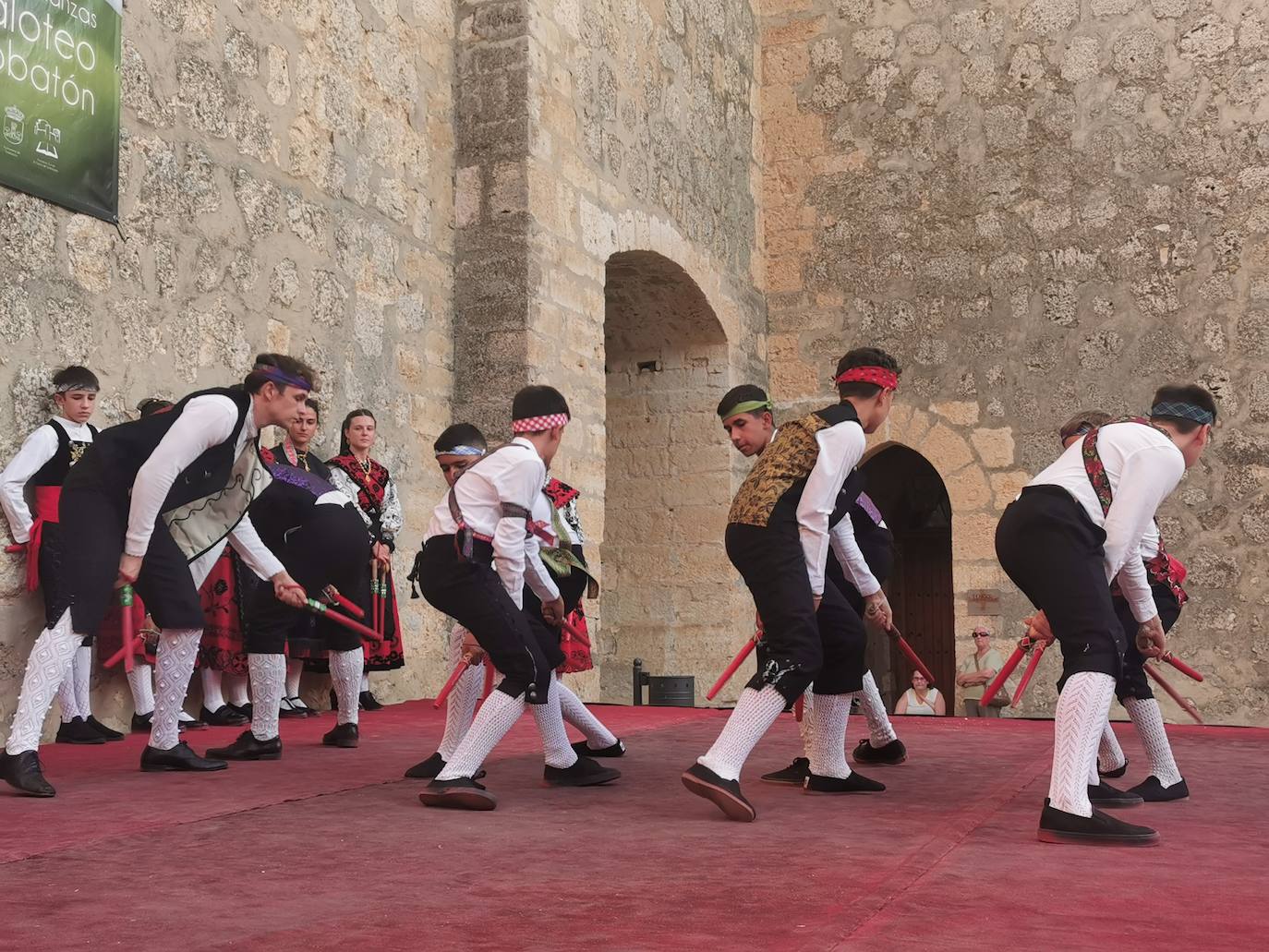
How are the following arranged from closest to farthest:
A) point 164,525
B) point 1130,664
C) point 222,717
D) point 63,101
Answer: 1. point 1130,664
2. point 164,525
3. point 63,101
4. point 222,717

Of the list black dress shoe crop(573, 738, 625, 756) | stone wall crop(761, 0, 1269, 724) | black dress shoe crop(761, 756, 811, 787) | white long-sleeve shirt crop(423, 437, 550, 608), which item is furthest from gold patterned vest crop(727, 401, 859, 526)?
stone wall crop(761, 0, 1269, 724)

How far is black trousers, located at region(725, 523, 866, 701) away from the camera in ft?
11.2

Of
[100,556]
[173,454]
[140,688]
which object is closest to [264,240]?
[140,688]

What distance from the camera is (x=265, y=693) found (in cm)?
447

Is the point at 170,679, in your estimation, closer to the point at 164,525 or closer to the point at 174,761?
the point at 174,761

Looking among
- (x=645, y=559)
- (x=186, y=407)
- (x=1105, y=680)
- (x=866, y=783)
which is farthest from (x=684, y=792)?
(x=645, y=559)

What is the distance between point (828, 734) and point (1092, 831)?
3.18 ft

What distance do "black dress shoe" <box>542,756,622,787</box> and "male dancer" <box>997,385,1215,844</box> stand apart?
1345 mm

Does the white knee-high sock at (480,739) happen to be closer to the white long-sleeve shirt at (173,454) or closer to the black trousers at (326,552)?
the white long-sleeve shirt at (173,454)

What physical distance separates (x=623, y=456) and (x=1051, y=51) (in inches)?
160

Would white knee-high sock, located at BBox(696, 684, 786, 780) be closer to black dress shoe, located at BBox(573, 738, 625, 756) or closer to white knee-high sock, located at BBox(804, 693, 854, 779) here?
white knee-high sock, located at BBox(804, 693, 854, 779)

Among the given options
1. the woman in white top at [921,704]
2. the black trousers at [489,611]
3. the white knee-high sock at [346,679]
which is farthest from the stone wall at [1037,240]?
the black trousers at [489,611]

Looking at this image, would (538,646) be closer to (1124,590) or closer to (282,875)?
(282,875)

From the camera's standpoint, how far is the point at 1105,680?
10.1 ft
